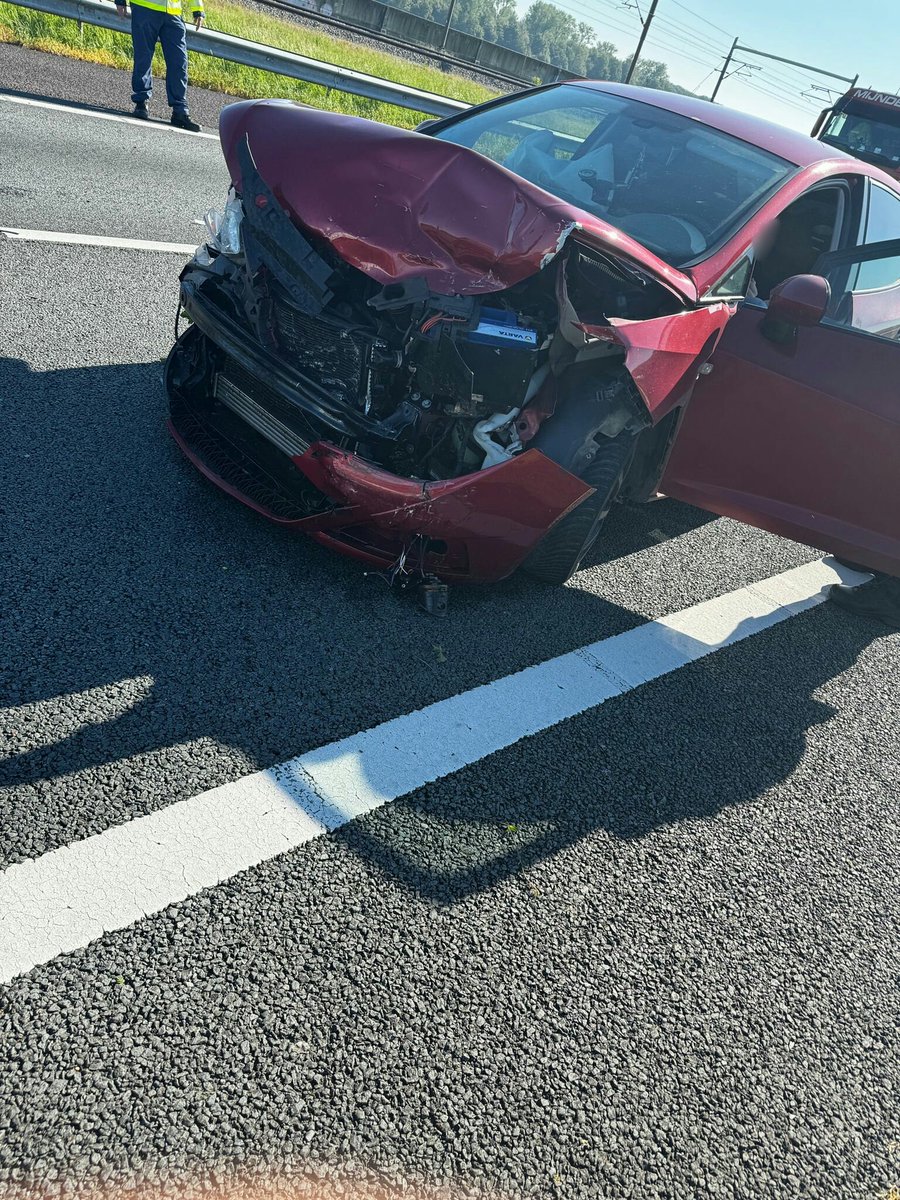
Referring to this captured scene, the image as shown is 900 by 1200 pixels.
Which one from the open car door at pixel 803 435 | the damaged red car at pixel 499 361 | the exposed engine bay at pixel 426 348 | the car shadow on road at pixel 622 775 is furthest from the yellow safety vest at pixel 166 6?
the car shadow on road at pixel 622 775

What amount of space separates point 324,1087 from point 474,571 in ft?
5.80

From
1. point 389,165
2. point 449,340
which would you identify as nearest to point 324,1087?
point 449,340

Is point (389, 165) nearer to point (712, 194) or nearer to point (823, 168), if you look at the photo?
point (712, 194)

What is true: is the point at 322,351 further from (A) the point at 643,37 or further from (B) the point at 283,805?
(A) the point at 643,37

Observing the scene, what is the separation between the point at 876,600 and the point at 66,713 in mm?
3357

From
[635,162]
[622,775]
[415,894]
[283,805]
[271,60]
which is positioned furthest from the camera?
[271,60]

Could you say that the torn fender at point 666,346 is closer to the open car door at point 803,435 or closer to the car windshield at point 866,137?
the open car door at point 803,435

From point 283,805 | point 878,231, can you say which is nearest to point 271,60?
point 878,231

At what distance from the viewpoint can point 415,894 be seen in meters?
2.09

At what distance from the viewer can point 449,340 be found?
9.19 feet

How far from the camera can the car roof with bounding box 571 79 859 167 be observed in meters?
3.90

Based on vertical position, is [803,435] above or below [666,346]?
below

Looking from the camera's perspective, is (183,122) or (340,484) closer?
(340,484)

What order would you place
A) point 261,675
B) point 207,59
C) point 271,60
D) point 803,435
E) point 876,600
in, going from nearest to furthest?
point 261,675, point 803,435, point 876,600, point 271,60, point 207,59
